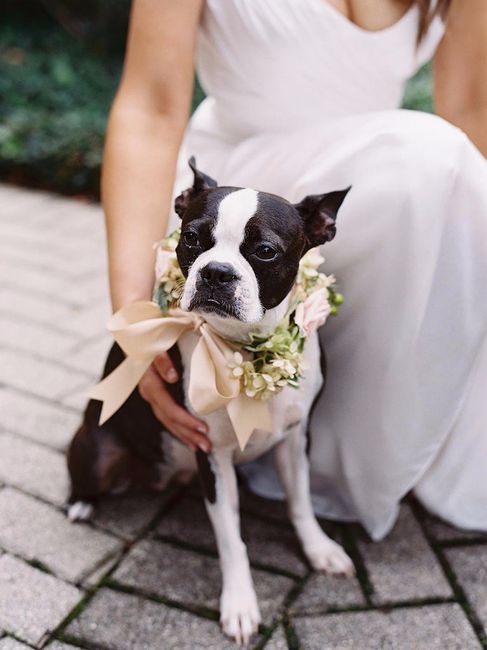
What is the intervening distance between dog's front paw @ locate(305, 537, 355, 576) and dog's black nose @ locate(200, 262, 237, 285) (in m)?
0.96

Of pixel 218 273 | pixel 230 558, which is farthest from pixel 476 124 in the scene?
pixel 230 558

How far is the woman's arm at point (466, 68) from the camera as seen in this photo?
2.29 m

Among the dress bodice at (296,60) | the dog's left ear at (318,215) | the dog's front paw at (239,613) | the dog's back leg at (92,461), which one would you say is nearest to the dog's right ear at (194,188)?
the dog's left ear at (318,215)

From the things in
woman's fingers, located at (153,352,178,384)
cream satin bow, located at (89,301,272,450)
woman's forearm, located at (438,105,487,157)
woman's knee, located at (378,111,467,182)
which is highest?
woman's knee, located at (378,111,467,182)

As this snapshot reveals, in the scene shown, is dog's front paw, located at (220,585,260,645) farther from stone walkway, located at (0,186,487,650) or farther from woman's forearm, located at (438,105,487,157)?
woman's forearm, located at (438,105,487,157)

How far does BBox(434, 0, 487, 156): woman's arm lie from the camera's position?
229 cm

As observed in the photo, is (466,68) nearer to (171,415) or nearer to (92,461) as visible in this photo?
(171,415)

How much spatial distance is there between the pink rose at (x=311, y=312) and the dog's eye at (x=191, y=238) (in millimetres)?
298

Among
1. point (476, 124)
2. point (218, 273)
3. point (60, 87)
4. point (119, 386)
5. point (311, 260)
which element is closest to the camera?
point (218, 273)

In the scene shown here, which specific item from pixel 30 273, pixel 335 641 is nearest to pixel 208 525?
pixel 335 641

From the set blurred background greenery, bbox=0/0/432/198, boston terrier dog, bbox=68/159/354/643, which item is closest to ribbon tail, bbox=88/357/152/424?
boston terrier dog, bbox=68/159/354/643

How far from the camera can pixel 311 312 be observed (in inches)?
68.0

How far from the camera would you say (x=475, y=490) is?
A: 7.32 feet

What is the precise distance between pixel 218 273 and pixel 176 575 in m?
0.98
